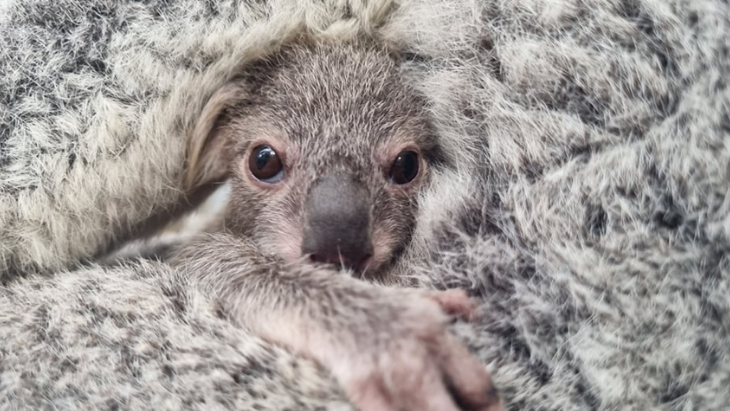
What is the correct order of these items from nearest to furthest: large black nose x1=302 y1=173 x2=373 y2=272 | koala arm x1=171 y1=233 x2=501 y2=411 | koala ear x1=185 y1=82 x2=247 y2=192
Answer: koala arm x1=171 y1=233 x2=501 y2=411 < large black nose x1=302 y1=173 x2=373 y2=272 < koala ear x1=185 y1=82 x2=247 y2=192

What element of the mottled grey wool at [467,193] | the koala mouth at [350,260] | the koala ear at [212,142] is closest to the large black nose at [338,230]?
the koala mouth at [350,260]

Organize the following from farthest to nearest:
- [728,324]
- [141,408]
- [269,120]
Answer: [269,120] < [141,408] < [728,324]

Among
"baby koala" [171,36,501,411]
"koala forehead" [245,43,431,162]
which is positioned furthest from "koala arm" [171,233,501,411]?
"koala forehead" [245,43,431,162]

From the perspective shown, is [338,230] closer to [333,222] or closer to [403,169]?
[333,222]

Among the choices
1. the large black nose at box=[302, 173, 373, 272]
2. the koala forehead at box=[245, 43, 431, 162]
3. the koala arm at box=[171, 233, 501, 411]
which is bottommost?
the koala arm at box=[171, 233, 501, 411]

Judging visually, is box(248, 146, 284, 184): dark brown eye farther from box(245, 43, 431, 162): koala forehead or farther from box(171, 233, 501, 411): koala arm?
box(171, 233, 501, 411): koala arm

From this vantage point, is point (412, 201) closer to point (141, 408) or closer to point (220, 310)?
point (220, 310)

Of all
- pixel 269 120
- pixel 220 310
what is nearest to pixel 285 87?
pixel 269 120

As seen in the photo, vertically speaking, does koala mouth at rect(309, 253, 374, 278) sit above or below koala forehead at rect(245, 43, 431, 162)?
below
